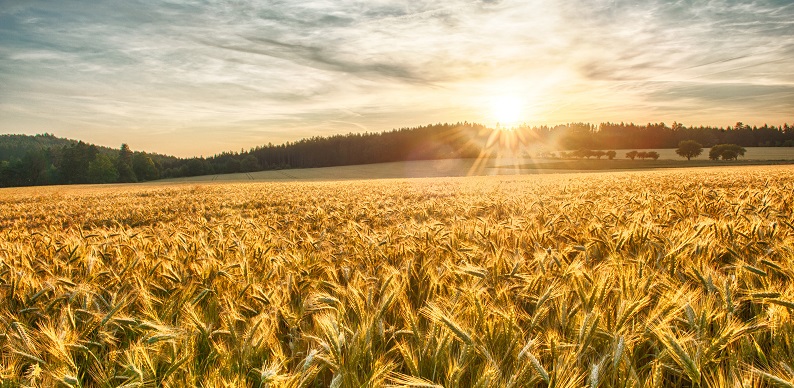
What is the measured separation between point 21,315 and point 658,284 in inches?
144

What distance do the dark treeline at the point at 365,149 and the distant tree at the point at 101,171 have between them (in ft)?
0.55

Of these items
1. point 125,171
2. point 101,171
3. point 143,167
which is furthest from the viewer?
point 143,167

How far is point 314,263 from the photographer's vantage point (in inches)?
120

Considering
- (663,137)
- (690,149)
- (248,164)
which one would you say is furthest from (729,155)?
(248,164)

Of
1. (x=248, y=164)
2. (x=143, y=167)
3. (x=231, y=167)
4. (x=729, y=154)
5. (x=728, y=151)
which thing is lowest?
(x=729, y=154)

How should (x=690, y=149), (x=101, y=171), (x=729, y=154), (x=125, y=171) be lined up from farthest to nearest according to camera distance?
(x=125, y=171)
(x=101, y=171)
(x=690, y=149)
(x=729, y=154)

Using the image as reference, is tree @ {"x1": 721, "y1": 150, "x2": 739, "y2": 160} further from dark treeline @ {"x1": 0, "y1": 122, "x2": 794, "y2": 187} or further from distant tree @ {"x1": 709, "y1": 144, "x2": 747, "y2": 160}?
dark treeline @ {"x1": 0, "y1": 122, "x2": 794, "y2": 187}

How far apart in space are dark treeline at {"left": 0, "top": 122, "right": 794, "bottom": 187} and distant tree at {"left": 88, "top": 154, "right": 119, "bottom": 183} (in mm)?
167

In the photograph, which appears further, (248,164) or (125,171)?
(248,164)

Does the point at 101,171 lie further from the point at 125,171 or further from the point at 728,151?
the point at 728,151

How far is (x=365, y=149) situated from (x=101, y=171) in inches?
2522

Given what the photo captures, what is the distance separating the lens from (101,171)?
9075 cm

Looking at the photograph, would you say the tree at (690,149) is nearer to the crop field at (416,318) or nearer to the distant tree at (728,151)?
the distant tree at (728,151)

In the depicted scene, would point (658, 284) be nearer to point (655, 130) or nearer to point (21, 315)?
point (21, 315)
